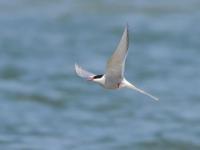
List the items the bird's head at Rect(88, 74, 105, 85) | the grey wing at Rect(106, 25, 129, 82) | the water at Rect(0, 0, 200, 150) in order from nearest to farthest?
1. the grey wing at Rect(106, 25, 129, 82)
2. the bird's head at Rect(88, 74, 105, 85)
3. the water at Rect(0, 0, 200, 150)

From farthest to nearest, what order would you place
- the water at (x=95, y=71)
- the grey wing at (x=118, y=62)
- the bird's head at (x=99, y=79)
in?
the water at (x=95, y=71) < the bird's head at (x=99, y=79) < the grey wing at (x=118, y=62)

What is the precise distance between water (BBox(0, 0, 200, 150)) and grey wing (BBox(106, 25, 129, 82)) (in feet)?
13.7

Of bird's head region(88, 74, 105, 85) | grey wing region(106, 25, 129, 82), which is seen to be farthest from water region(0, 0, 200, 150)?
grey wing region(106, 25, 129, 82)

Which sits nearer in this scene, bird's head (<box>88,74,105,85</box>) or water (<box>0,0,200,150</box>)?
bird's head (<box>88,74,105,85</box>)

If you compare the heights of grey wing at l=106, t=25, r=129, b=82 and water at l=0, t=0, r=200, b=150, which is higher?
water at l=0, t=0, r=200, b=150

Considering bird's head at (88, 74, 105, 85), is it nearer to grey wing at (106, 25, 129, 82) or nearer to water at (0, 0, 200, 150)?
grey wing at (106, 25, 129, 82)

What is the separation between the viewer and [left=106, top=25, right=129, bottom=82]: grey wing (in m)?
6.17

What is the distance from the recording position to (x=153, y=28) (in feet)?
55.2

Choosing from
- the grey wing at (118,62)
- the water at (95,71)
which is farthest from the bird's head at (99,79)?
the water at (95,71)

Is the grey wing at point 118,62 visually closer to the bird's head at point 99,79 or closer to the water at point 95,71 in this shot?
the bird's head at point 99,79

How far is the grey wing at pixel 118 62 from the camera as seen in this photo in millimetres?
6168

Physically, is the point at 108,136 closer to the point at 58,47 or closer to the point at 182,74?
the point at 182,74

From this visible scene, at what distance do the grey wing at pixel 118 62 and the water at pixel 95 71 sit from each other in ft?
13.7

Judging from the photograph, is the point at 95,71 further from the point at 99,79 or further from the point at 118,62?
the point at 118,62
